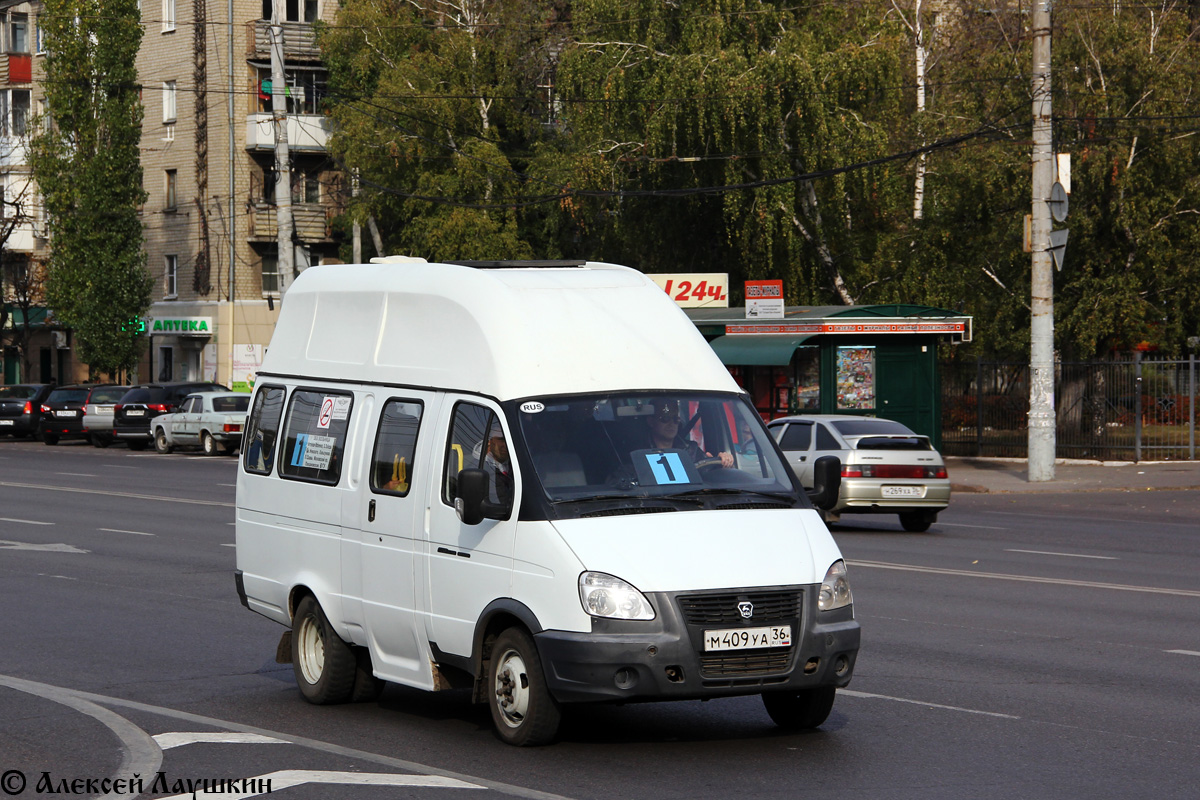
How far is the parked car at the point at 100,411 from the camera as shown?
47125 millimetres

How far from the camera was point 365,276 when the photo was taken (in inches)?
382

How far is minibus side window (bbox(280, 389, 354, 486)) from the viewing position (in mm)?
9430

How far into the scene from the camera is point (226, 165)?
5781 centimetres

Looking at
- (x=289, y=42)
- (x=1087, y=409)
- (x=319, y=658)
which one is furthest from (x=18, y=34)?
(x=319, y=658)

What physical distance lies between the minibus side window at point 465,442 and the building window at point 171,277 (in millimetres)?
55161

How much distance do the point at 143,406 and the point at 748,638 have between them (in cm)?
4015

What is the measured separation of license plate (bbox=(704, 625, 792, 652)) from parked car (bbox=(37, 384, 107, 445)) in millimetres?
43613

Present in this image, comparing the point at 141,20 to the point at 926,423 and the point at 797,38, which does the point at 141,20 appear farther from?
the point at 926,423

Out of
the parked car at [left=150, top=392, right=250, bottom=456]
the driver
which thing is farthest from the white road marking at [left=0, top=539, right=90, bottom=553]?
the parked car at [left=150, top=392, right=250, bottom=456]

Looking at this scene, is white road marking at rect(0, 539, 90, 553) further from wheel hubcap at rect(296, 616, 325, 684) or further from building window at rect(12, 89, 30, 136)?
building window at rect(12, 89, 30, 136)

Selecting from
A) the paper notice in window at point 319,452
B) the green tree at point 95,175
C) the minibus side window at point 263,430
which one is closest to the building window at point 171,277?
the green tree at point 95,175

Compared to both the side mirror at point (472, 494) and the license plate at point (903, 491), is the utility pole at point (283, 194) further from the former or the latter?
the side mirror at point (472, 494)

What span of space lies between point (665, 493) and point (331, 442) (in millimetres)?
2363

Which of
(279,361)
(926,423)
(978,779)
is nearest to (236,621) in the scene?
(279,361)
